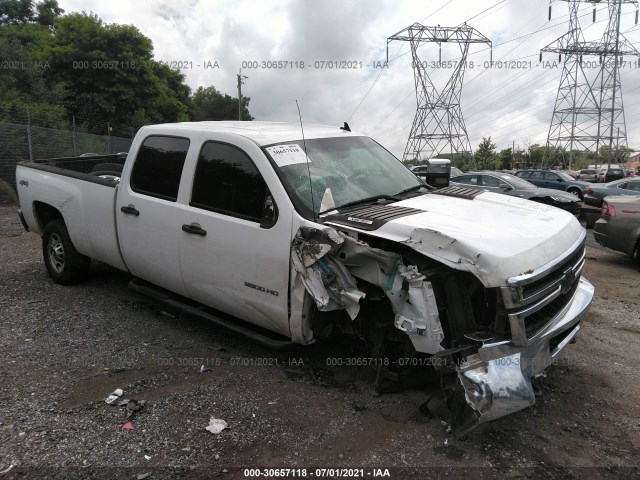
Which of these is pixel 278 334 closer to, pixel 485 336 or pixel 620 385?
pixel 485 336

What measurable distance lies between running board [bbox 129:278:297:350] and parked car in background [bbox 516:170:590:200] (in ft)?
62.2

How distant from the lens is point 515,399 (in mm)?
2725

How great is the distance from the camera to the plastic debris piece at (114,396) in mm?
3377

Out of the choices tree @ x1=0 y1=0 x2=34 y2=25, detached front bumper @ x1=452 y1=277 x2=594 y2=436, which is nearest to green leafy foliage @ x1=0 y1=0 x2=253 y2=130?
tree @ x1=0 y1=0 x2=34 y2=25

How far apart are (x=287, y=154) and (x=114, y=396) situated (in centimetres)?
215

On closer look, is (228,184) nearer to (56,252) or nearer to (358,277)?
(358,277)

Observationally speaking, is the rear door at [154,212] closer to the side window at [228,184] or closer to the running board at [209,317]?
the running board at [209,317]

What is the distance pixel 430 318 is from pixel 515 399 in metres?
0.63

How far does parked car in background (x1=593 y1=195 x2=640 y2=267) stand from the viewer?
759cm

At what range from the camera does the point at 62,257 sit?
18.9ft

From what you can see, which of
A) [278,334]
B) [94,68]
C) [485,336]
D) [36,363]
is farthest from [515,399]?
[94,68]

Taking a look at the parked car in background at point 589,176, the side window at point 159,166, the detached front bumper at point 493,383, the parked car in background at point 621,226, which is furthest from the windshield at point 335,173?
the parked car in background at point 589,176

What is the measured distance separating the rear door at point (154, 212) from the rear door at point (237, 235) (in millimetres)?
189

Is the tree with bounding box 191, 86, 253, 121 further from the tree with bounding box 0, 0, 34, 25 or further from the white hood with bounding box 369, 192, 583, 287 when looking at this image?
the white hood with bounding box 369, 192, 583, 287
